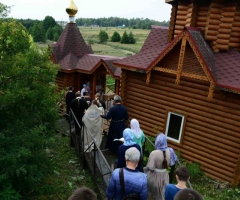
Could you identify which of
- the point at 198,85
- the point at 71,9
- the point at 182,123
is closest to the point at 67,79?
the point at 71,9

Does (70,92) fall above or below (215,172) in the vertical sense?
above

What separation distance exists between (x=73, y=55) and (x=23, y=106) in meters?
9.24

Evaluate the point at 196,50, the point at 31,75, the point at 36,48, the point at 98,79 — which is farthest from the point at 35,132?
the point at 98,79

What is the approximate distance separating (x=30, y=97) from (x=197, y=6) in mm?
6376

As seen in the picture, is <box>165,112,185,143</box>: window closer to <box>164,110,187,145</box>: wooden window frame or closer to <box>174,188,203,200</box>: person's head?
<box>164,110,187,145</box>: wooden window frame

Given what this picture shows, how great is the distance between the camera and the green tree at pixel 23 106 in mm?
4395

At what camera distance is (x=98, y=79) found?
13.7m

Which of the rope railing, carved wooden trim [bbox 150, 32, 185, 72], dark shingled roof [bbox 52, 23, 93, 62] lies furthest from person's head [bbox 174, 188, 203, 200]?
dark shingled roof [bbox 52, 23, 93, 62]

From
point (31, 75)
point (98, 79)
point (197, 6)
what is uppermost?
point (197, 6)

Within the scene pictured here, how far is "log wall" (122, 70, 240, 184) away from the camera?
6.93m

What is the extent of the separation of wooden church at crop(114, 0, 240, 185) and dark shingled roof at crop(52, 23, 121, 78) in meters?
4.08

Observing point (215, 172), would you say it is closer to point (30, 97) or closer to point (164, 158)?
point (164, 158)

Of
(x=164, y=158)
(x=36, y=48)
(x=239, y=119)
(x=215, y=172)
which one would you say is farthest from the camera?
(x=215, y=172)

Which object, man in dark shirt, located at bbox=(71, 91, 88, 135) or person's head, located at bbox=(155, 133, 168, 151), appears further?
man in dark shirt, located at bbox=(71, 91, 88, 135)
